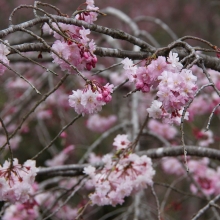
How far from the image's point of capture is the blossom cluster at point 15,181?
175 cm

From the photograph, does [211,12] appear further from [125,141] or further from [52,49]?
[52,49]

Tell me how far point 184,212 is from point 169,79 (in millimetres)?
6110

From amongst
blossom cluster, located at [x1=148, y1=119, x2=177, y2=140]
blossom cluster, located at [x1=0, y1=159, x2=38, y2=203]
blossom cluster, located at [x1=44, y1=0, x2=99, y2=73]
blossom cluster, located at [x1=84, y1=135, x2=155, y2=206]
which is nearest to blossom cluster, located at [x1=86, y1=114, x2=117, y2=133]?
blossom cluster, located at [x1=148, y1=119, x2=177, y2=140]

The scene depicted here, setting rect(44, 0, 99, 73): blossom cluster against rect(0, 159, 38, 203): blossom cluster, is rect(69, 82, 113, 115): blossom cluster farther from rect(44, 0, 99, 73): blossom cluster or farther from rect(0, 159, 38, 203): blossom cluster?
rect(0, 159, 38, 203): blossom cluster

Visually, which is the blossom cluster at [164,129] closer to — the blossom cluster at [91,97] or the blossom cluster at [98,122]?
the blossom cluster at [98,122]

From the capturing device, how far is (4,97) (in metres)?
6.56

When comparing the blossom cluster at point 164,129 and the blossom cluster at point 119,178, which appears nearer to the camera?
the blossom cluster at point 119,178

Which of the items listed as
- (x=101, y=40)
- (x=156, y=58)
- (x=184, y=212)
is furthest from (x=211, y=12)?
(x=156, y=58)

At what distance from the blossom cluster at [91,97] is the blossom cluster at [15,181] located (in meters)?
0.41

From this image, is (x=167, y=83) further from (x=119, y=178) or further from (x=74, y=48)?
(x=119, y=178)

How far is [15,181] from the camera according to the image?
1.80m

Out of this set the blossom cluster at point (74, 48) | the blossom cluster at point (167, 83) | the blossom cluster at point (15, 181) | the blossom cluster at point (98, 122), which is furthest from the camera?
the blossom cluster at point (98, 122)

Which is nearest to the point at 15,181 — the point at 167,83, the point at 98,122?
the point at 167,83

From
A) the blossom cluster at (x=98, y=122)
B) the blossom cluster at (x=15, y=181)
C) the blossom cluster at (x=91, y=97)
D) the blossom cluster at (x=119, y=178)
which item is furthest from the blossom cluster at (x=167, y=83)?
the blossom cluster at (x=98, y=122)
